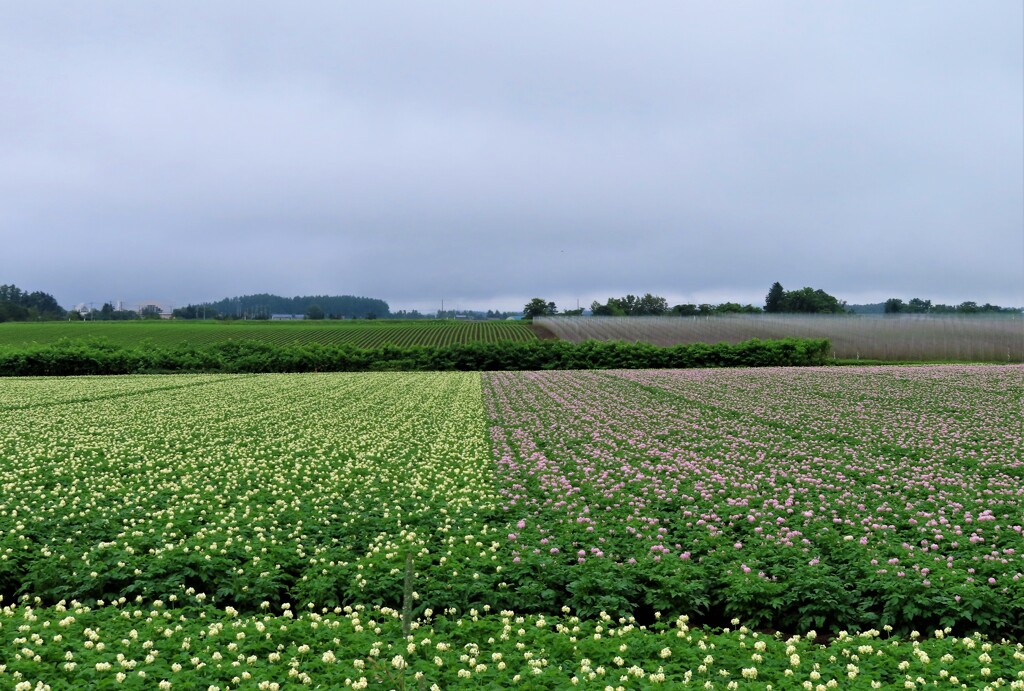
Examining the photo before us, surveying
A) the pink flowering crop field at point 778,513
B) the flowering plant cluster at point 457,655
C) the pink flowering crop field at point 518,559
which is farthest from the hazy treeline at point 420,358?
the flowering plant cluster at point 457,655

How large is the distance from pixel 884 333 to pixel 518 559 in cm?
5092

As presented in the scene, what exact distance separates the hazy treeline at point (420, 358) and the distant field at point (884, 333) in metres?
5.93

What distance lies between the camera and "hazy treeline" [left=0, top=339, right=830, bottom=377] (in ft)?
153

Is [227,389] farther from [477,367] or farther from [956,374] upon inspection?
[956,374]

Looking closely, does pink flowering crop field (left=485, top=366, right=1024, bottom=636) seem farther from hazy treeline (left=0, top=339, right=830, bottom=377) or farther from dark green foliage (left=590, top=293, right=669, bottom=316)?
dark green foliage (left=590, top=293, right=669, bottom=316)

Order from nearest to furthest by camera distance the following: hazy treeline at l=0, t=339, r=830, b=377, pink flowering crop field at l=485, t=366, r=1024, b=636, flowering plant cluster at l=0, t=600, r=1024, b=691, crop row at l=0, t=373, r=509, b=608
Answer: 1. flowering plant cluster at l=0, t=600, r=1024, b=691
2. pink flowering crop field at l=485, t=366, r=1024, b=636
3. crop row at l=0, t=373, r=509, b=608
4. hazy treeline at l=0, t=339, r=830, b=377

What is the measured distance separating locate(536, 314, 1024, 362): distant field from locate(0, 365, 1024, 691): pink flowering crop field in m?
35.3

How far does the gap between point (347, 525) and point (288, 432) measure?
9519 millimetres

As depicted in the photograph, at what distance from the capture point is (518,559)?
791 centimetres

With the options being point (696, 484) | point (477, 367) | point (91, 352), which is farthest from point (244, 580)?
point (91, 352)

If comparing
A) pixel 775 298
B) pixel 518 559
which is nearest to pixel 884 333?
pixel 518 559

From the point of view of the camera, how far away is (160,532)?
9.27 m

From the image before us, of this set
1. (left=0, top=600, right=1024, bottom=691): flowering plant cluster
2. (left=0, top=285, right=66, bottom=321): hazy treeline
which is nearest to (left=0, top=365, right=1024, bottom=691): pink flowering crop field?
(left=0, top=600, right=1024, bottom=691): flowering plant cluster

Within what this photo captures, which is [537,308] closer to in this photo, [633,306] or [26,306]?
[633,306]
